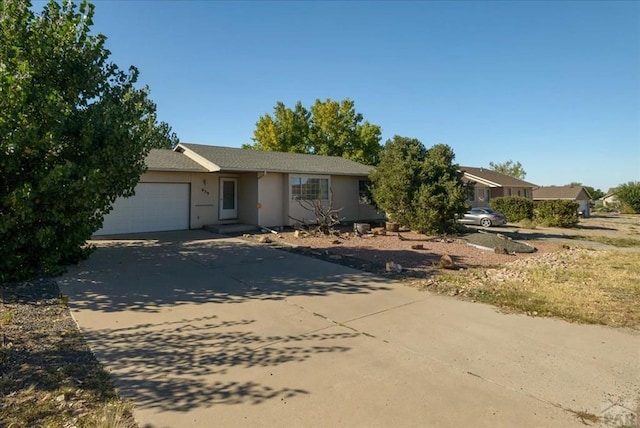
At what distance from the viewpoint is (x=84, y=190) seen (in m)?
6.94

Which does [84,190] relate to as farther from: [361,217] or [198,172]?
[361,217]

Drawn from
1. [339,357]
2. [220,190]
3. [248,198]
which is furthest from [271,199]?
[339,357]

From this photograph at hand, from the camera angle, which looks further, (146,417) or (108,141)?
(108,141)

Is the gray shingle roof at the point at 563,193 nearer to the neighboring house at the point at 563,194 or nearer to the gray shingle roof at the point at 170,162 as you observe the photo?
the neighboring house at the point at 563,194

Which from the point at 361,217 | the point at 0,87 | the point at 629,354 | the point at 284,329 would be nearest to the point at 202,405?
the point at 284,329

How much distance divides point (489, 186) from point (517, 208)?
10892 millimetres

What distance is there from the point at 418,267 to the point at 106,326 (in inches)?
273

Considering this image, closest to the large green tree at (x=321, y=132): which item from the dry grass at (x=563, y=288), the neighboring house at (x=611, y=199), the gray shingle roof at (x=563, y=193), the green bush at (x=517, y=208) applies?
the green bush at (x=517, y=208)

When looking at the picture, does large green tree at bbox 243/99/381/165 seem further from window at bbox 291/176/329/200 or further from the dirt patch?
the dirt patch

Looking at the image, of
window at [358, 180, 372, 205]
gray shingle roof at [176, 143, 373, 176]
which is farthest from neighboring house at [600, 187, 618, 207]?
gray shingle roof at [176, 143, 373, 176]

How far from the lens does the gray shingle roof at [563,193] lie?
49662 millimetres

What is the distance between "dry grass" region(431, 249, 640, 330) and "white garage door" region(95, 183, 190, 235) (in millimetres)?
11342

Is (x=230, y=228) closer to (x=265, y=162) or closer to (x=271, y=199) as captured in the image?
(x=271, y=199)

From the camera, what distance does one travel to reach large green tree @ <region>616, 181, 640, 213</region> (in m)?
42.4
